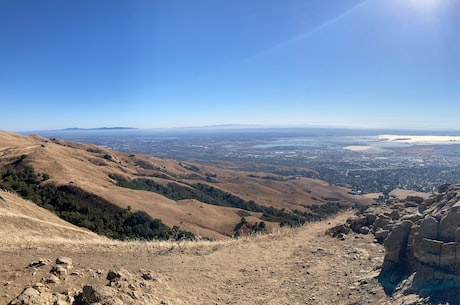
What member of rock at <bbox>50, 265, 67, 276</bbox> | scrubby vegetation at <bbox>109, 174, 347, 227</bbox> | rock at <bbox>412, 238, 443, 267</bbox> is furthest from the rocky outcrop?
scrubby vegetation at <bbox>109, 174, 347, 227</bbox>

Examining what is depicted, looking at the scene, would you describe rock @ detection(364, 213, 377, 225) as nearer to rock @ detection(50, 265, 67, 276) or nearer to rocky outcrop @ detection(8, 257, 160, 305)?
rocky outcrop @ detection(8, 257, 160, 305)

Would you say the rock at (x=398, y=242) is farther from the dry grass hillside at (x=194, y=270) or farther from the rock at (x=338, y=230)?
the rock at (x=338, y=230)

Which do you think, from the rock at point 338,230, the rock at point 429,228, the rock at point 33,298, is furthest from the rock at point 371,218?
the rock at point 33,298

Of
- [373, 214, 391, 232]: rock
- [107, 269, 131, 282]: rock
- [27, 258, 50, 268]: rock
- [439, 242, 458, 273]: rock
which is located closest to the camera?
[439, 242, 458, 273]: rock

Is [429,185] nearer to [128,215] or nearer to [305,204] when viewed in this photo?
[305,204]

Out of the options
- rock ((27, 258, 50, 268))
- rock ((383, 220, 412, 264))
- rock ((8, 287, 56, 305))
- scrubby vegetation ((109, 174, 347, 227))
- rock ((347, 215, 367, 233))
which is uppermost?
rock ((383, 220, 412, 264))

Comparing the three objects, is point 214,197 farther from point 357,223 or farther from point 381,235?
point 381,235
